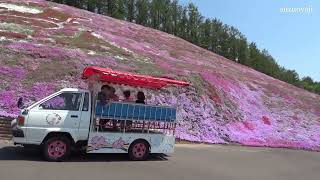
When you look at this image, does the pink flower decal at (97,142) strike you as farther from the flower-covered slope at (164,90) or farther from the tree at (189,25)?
the tree at (189,25)

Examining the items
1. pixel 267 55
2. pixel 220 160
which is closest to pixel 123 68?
pixel 220 160

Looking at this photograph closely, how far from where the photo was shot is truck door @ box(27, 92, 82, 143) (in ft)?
48.2

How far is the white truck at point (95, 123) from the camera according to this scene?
48.5 feet

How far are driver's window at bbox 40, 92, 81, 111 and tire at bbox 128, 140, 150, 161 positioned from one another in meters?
2.39

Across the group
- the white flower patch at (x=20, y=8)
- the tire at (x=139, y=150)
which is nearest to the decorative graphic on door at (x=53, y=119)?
the tire at (x=139, y=150)

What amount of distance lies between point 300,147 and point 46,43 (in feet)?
62.3

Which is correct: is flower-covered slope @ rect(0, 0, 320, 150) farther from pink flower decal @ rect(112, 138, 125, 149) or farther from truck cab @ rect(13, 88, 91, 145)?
pink flower decal @ rect(112, 138, 125, 149)

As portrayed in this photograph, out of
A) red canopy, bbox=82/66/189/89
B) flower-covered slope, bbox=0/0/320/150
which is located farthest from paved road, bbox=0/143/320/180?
flower-covered slope, bbox=0/0/320/150

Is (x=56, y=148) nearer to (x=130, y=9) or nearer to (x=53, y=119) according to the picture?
(x=53, y=119)

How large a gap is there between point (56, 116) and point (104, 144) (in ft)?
6.21

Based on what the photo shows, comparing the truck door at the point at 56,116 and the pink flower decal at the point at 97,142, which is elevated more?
the truck door at the point at 56,116

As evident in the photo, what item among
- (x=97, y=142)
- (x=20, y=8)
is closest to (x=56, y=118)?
(x=97, y=142)

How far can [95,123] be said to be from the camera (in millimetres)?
15703

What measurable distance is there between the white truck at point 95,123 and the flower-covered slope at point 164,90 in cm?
811
